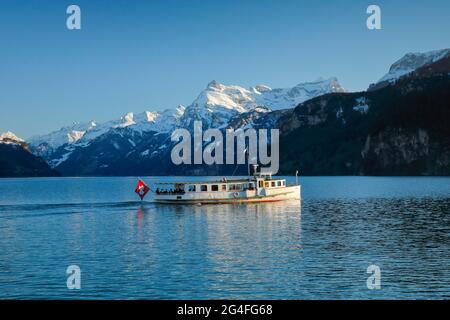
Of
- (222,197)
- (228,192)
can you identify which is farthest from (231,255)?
(228,192)

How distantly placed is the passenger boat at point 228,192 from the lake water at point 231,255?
2678cm

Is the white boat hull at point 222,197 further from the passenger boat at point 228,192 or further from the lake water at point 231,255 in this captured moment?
the lake water at point 231,255

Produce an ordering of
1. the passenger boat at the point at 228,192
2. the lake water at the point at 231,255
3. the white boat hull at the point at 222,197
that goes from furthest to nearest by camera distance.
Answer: the passenger boat at the point at 228,192
the white boat hull at the point at 222,197
the lake water at the point at 231,255

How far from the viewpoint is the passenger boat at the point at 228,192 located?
140000 millimetres

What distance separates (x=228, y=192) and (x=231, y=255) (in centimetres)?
7789

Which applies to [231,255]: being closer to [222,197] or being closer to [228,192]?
[222,197]

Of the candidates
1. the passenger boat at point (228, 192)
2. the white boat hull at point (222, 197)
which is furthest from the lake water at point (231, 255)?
the passenger boat at point (228, 192)

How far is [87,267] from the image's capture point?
5766 centimetres

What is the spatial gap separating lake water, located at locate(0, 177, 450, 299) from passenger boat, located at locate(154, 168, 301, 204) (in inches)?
1054

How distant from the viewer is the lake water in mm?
46938

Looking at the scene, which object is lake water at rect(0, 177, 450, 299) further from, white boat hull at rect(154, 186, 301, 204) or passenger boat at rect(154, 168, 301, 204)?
passenger boat at rect(154, 168, 301, 204)
